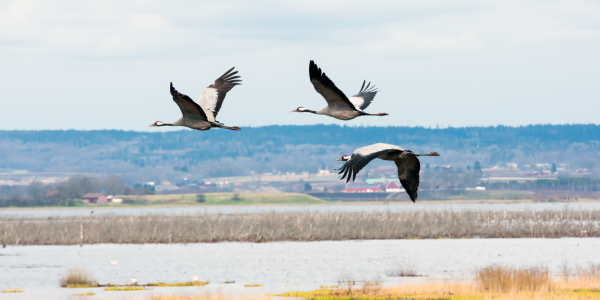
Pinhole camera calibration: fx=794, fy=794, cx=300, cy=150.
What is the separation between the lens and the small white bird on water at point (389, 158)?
43.5 feet

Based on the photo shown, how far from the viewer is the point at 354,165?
1334cm

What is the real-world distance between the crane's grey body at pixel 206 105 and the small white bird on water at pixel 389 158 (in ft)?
6.97

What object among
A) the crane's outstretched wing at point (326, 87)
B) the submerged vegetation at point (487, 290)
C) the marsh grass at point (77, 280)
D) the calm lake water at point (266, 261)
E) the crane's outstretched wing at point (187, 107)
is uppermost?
→ the crane's outstretched wing at point (326, 87)

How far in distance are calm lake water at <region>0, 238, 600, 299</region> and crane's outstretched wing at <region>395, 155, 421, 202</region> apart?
2961 centimetres

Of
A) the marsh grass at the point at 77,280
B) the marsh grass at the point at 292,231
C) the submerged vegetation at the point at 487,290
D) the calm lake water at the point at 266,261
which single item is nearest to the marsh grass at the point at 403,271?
the calm lake water at the point at 266,261

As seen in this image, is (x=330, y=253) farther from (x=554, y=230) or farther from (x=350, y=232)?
(x=554, y=230)

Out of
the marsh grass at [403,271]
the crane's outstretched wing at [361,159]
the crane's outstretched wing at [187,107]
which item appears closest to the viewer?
the crane's outstretched wing at [361,159]

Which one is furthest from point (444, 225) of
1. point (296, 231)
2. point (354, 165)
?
point (354, 165)

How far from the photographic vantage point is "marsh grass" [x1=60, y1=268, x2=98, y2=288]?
5081cm

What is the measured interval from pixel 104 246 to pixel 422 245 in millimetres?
33296

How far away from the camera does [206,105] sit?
1631 cm

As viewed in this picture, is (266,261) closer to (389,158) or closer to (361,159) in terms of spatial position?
(389,158)

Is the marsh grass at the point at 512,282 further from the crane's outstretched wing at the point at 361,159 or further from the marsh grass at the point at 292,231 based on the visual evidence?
the marsh grass at the point at 292,231

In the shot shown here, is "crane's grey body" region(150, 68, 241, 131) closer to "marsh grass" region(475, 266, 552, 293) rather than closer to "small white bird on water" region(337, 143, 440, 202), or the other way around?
"small white bird on water" region(337, 143, 440, 202)
